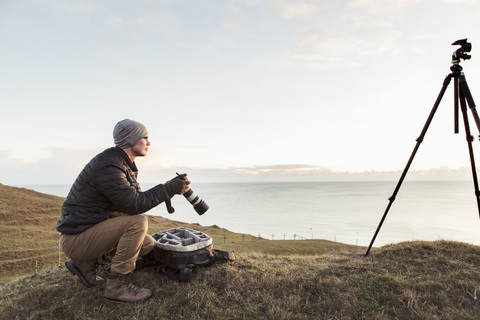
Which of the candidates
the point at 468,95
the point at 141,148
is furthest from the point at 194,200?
the point at 468,95

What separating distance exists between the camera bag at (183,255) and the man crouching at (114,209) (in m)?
0.54

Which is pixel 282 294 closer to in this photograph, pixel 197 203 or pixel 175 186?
pixel 197 203

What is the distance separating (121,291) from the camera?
11.3 ft

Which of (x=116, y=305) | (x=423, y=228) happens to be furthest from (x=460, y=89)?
(x=423, y=228)

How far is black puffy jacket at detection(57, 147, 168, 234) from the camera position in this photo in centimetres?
321

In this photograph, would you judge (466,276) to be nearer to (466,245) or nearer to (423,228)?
(466,245)

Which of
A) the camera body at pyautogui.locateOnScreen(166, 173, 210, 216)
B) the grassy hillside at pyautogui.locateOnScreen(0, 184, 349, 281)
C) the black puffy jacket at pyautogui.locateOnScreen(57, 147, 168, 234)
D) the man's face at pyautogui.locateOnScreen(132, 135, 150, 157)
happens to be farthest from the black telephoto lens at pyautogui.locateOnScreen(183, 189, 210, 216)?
the grassy hillside at pyautogui.locateOnScreen(0, 184, 349, 281)

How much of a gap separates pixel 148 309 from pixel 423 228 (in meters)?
120

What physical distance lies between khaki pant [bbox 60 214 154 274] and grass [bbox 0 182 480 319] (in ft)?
2.07

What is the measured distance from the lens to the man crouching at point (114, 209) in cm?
324

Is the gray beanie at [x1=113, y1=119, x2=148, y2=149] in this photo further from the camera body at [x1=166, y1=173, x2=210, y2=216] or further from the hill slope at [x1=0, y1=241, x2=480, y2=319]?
the hill slope at [x1=0, y1=241, x2=480, y2=319]

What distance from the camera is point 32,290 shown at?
4047 millimetres

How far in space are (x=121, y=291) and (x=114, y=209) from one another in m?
1.11

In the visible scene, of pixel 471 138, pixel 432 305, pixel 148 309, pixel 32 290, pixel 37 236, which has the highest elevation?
pixel 471 138
